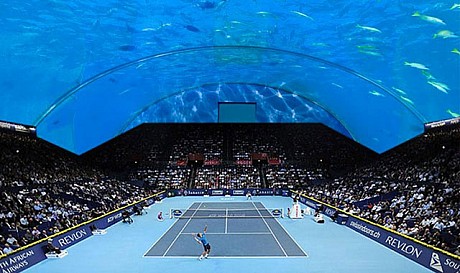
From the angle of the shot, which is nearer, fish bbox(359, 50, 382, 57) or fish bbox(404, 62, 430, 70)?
fish bbox(404, 62, 430, 70)

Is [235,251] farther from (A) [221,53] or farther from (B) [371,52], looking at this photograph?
(A) [221,53]

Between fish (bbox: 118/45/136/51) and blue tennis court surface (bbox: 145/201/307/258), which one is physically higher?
fish (bbox: 118/45/136/51)

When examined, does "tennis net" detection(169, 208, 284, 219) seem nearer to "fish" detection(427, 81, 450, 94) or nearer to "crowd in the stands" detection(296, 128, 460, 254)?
"crowd in the stands" detection(296, 128, 460, 254)

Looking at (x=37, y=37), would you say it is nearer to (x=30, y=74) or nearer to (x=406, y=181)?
(x=30, y=74)

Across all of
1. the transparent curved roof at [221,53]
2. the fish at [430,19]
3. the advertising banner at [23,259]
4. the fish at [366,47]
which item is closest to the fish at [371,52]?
the transparent curved roof at [221,53]

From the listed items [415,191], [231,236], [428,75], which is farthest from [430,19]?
[231,236]

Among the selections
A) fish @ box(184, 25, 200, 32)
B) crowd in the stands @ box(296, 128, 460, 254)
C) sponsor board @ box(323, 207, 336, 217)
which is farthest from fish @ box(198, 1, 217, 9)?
sponsor board @ box(323, 207, 336, 217)

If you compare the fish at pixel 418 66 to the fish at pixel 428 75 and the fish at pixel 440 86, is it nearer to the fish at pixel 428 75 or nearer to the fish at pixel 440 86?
the fish at pixel 428 75
